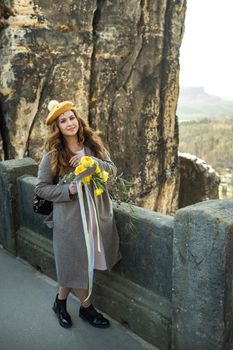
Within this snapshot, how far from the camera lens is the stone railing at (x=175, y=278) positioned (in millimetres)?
2904

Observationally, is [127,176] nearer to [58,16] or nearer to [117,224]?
[58,16]

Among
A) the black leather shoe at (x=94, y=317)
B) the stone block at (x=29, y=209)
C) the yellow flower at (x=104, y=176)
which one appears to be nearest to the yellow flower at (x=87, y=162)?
the yellow flower at (x=104, y=176)

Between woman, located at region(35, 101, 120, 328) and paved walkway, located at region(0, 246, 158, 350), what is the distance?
12 centimetres

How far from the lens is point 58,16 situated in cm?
1012

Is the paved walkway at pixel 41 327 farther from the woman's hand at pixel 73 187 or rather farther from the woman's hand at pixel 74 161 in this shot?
the woman's hand at pixel 74 161

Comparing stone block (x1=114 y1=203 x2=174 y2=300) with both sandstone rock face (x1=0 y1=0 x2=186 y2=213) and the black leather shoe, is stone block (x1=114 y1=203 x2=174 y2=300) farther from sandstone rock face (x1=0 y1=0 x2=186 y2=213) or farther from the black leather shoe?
sandstone rock face (x1=0 y1=0 x2=186 y2=213)

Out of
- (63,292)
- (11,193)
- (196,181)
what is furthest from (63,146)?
(196,181)

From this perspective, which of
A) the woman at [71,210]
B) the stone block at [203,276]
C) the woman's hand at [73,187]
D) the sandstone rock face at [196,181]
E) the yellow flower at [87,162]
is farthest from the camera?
the sandstone rock face at [196,181]

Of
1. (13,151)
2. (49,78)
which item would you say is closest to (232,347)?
(13,151)

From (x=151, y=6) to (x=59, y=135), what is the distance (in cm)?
1052

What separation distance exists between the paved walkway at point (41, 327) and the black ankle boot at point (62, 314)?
5 cm

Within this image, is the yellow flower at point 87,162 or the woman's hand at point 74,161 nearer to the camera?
the yellow flower at point 87,162

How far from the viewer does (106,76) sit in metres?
11.9

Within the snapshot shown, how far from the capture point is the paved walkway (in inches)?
140
